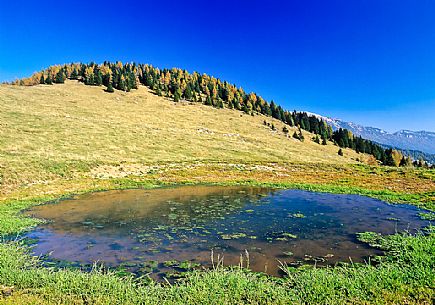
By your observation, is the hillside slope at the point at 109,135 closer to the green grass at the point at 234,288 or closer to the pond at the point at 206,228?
the pond at the point at 206,228

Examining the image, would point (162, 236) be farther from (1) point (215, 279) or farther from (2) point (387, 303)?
(2) point (387, 303)

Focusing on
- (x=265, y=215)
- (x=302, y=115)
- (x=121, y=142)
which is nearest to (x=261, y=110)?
(x=302, y=115)

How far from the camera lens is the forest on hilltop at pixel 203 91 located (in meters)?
132

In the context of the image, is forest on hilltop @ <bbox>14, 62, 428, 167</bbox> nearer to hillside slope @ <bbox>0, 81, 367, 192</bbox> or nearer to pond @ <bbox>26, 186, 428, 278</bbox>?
hillside slope @ <bbox>0, 81, 367, 192</bbox>

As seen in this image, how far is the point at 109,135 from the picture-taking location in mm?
64812

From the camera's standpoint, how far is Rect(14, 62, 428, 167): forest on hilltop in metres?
132

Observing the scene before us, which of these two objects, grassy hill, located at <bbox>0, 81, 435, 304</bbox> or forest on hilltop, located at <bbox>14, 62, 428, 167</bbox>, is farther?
forest on hilltop, located at <bbox>14, 62, 428, 167</bbox>

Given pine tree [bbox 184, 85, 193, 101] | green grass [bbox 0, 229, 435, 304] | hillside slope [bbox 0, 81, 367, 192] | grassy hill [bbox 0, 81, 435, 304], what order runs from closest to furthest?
green grass [bbox 0, 229, 435, 304] → grassy hill [bbox 0, 81, 435, 304] → hillside slope [bbox 0, 81, 367, 192] → pine tree [bbox 184, 85, 193, 101]

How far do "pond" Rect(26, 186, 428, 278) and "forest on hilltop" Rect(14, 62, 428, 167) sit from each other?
9151 cm

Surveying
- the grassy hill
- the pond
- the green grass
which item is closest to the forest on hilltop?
the grassy hill

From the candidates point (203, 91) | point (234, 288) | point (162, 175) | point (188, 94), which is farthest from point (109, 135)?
point (203, 91)

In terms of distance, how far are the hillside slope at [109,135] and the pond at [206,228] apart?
1533 cm

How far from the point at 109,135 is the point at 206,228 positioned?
169 ft

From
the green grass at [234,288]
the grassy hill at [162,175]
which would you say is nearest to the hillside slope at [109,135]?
the grassy hill at [162,175]
